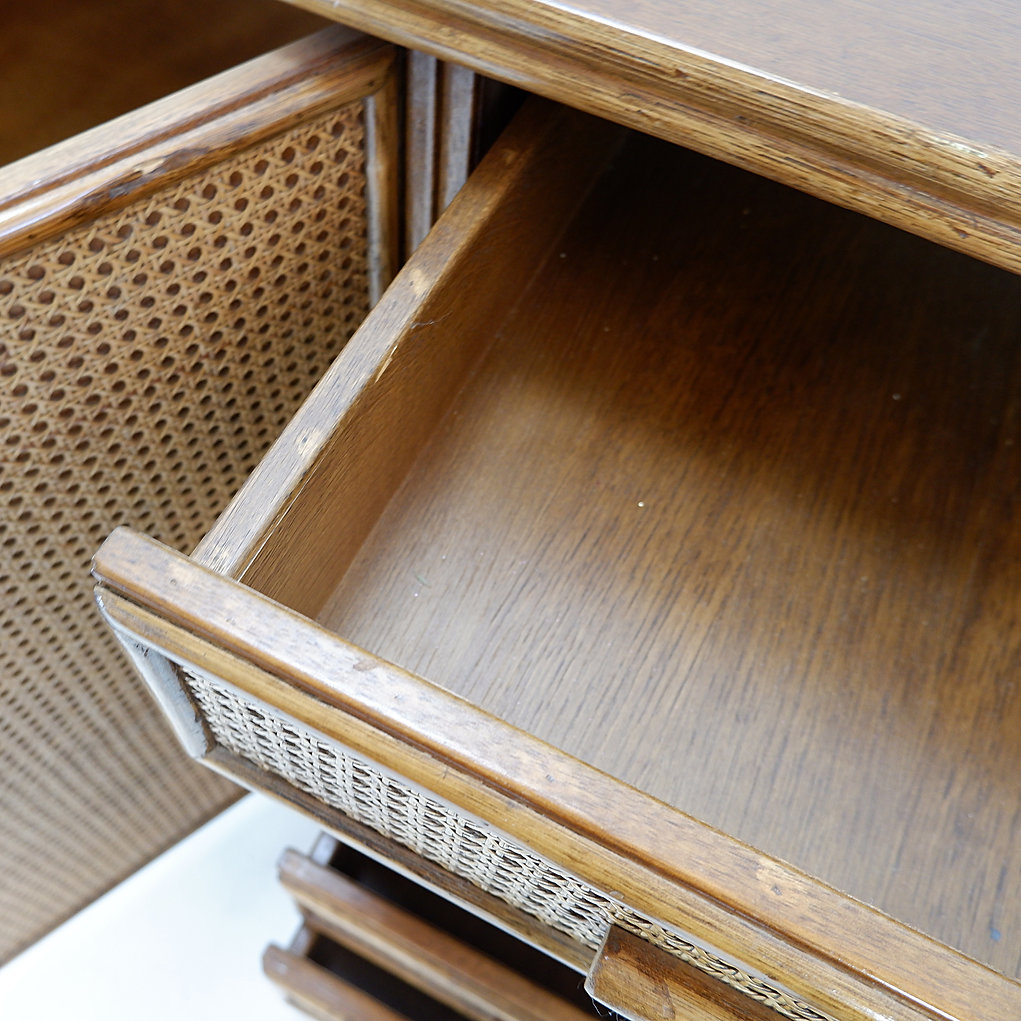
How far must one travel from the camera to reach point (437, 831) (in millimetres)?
332

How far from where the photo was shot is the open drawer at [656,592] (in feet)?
0.89

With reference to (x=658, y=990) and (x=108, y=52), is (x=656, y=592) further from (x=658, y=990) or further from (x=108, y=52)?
(x=108, y=52)

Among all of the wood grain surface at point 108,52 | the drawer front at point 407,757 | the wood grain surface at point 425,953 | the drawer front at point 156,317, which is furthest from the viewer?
the wood grain surface at point 108,52

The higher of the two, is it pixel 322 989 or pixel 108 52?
pixel 108 52

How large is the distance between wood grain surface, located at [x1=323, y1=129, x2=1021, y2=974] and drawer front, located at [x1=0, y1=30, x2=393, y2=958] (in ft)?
0.39

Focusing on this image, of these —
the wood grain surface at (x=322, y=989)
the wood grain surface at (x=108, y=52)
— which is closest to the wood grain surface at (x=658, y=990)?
the wood grain surface at (x=322, y=989)

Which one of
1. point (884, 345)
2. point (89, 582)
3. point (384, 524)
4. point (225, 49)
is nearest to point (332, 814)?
point (384, 524)

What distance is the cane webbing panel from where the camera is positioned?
0.28 metres

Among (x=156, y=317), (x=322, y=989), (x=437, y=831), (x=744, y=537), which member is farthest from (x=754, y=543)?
(x=322, y=989)

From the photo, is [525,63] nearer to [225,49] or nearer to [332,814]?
[332,814]

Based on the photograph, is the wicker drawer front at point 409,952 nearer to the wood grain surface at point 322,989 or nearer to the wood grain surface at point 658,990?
the wood grain surface at point 322,989

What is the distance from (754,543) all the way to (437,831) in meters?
0.19

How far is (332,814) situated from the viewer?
1.28 ft

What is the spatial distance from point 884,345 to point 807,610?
161 mm
